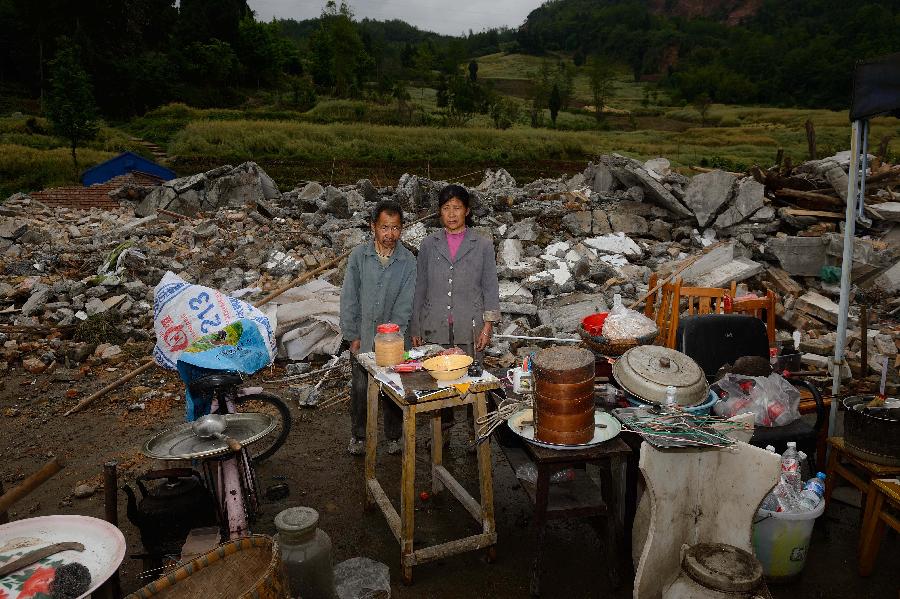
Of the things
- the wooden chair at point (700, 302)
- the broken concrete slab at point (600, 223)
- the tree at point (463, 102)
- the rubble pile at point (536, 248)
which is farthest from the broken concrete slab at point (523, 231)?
the tree at point (463, 102)

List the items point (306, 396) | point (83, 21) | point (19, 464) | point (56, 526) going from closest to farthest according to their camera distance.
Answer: point (56, 526) → point (19, 464) → point (306, 396) → point (83, 21)

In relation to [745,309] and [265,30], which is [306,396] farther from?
[265,30]

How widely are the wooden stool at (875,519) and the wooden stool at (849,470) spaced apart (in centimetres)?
9

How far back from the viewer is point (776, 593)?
3.04 meters

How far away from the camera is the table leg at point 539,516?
9.23 feet

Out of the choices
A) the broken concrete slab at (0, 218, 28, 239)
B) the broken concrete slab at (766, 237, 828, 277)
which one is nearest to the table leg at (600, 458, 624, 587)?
the broken concrete slab at (766, 237, 828, 277)

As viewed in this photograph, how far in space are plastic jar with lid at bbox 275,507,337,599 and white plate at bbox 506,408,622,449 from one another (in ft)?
3.52

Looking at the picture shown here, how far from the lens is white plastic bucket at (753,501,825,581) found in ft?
9.68

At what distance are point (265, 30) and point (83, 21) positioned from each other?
19007 mm

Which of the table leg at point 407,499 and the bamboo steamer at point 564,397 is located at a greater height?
the bamboo steamer at point 564,397

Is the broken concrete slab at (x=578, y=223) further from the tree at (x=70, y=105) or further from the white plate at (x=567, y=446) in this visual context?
the tree at (x=70, y=105)

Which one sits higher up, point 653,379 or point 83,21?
point 83,21

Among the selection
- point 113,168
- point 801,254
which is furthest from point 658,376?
point 113,168

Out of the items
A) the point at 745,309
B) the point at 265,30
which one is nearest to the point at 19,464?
the point at 745,309
